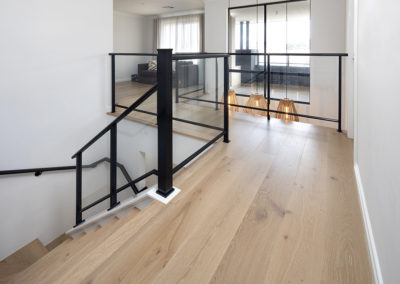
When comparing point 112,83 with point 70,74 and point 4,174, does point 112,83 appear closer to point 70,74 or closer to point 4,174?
point 70,74

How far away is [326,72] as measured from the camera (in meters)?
3.51

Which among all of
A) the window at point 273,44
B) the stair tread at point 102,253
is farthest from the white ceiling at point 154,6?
the stair tread at point 102,253

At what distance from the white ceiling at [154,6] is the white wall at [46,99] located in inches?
150

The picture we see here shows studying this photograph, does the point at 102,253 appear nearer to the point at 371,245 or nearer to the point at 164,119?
the point at 164,119

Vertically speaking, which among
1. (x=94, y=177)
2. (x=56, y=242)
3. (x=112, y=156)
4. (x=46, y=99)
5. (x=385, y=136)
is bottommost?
(x=56, y=242)

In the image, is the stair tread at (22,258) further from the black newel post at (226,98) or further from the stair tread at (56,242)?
the black newel post at (226,98)

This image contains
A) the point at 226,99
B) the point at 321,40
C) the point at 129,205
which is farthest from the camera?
the point at 321,40

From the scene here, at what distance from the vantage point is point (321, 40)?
502 centimetres

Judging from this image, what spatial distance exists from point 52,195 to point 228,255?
3000mm

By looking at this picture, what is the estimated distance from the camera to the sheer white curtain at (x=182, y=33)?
26.0 feet

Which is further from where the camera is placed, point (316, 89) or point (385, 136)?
point (316, 89)

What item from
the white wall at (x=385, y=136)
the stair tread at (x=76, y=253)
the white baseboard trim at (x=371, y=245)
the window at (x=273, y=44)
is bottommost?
the stair tread at (x=76, y=253)

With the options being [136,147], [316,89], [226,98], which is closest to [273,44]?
[316,89]

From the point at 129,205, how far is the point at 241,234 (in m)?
0.96
